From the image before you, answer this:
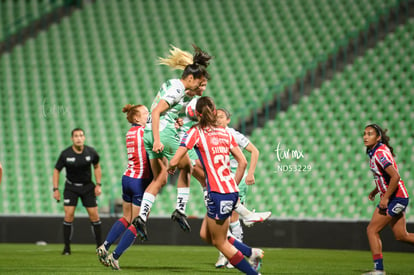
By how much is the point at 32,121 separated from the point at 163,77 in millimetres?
3537

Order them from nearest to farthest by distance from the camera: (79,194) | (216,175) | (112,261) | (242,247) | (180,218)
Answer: (216,175) < (242,247) < (180,218) < (112,261) < (79,194)

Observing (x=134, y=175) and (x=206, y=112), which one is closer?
(x=206, y=112)

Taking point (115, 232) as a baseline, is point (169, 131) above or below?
above

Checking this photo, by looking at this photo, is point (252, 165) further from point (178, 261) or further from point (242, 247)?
point (178, 261)

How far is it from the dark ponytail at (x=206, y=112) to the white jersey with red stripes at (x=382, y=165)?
85.5 inches

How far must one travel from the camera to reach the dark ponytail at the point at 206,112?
245 inches

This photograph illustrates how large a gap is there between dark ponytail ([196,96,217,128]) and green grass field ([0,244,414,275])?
219 centimetres

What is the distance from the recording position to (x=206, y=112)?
20.4 ft

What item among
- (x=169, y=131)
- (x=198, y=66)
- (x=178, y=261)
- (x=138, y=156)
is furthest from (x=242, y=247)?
(x=178, y=261)

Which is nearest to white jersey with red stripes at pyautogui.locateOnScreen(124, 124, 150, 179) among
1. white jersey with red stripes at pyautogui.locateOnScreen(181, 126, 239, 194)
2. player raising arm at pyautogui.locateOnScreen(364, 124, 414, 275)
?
white jersey with red stripes at pyautogui.locateOnScreen(181, 126, 239, 194)

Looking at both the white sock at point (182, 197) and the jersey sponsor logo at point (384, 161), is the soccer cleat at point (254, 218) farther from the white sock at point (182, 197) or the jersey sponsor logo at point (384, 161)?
the jersey sponsor logo at point (384, 161)

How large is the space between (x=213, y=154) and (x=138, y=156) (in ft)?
7.49

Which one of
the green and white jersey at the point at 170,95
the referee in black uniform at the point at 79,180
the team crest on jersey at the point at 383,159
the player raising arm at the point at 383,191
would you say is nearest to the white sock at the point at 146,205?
the green and white jersey at the point at 170,95

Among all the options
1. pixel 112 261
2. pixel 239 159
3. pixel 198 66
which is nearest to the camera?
pixel 239 159
